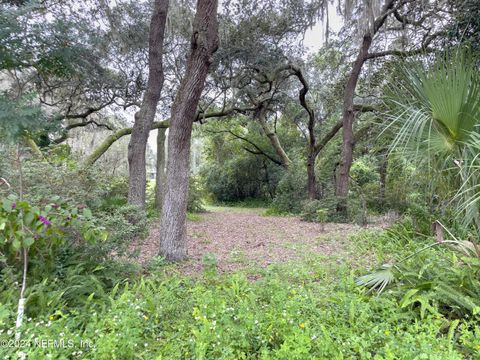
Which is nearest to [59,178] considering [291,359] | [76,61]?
[76,61]

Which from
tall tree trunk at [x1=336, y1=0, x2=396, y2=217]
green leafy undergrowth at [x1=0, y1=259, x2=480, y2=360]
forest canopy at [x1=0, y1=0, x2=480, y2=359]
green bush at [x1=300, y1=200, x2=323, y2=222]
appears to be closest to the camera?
green leafy undergrowth at [x1=0, y1=259, x2=480, y2=360]

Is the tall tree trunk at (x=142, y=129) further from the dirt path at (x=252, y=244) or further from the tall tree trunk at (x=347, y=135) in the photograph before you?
the tall tree trunk at (x=347, y=135)

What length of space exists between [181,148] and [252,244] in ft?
7.54

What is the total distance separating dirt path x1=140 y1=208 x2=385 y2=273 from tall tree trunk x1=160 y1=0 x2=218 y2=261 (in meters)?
0.35

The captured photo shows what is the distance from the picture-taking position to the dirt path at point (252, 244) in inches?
145

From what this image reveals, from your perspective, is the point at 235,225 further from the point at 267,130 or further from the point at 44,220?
the point at 44,220

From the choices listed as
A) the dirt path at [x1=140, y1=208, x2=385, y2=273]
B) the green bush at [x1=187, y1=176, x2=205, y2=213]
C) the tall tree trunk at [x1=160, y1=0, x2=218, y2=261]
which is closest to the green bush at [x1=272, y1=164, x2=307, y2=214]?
the green bush at [x1=187, y1=176, x2=205, y2=213]

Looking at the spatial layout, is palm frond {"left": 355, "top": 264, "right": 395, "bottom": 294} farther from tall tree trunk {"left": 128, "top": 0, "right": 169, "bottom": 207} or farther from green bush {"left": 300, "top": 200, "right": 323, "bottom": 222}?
green bush {"left": 300, "top": 200, "right": 323, "bottom": 222}

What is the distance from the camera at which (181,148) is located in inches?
138

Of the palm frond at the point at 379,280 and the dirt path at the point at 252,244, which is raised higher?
the palm frond at the point at 379,280

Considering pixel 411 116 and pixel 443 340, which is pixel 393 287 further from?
pixel 411 116

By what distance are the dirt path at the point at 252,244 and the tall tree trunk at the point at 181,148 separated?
35 centimetres

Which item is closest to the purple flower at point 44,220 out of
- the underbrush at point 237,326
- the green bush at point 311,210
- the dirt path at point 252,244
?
the underbrush at point 237,326

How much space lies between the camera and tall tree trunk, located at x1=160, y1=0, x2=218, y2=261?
3.35 metres
